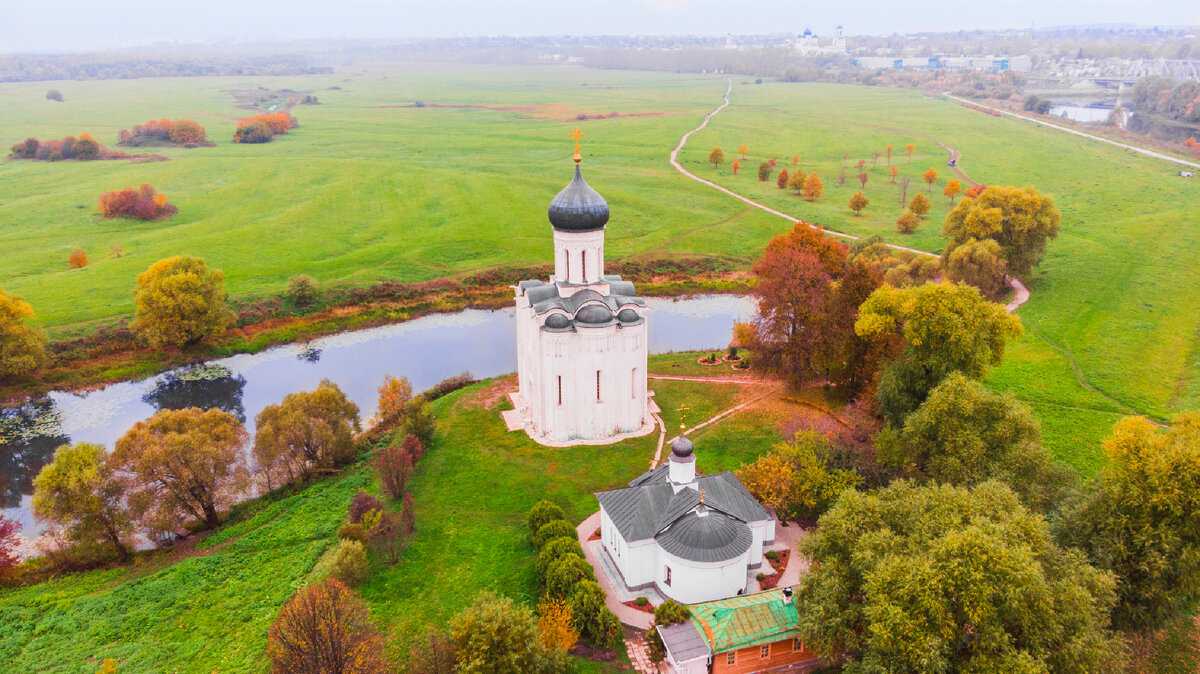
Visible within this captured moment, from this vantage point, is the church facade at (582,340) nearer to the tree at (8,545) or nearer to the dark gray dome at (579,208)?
the dark gray dome at (579,208)

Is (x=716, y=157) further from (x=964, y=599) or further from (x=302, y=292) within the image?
(x=964, y=599)

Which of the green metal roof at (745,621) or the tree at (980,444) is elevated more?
the tree at (980,444)

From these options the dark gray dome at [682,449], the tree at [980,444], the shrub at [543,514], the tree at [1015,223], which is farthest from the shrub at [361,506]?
the tree at [1015,223]

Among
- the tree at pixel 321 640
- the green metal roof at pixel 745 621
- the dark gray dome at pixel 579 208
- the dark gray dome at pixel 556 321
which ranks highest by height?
the dark gray dome at pixel 579 208

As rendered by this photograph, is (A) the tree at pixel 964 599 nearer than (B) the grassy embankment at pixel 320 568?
Yes

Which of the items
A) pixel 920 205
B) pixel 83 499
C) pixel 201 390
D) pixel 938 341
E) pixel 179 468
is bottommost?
pixel 201 390

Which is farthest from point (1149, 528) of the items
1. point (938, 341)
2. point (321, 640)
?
point (321, 640)

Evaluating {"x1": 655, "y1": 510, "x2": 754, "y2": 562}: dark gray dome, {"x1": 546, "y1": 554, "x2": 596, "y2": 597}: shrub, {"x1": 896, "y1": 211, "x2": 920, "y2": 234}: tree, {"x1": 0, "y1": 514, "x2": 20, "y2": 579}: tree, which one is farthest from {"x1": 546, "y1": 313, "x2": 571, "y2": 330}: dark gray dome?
{"x1": 896, "y1": 211, "x2": 920, "y2": 234}: tree

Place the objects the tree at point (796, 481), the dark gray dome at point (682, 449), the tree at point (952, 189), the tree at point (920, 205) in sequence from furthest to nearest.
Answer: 1. the tree at point (952, 189)
2. the tree at point (920, 205)
3. the tree at point (796, 481)
4. the dark gray dome at point (682, 449)

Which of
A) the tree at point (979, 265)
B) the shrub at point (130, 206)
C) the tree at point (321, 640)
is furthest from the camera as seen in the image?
the shrub at point (130, 206)
